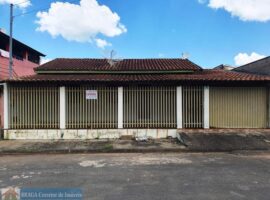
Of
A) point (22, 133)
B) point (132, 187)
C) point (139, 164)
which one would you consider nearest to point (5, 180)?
point (132, 187)

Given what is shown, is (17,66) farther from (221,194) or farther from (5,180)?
(221,194)

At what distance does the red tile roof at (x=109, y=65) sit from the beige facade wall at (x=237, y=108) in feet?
8.28

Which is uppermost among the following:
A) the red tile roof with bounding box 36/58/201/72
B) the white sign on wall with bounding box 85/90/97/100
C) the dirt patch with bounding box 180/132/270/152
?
the red tile roof with bounding box 36/58/201/72

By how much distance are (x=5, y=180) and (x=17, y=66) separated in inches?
590

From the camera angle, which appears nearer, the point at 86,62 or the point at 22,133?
the point at 22,133

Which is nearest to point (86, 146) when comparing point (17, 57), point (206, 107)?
point (206, 107)

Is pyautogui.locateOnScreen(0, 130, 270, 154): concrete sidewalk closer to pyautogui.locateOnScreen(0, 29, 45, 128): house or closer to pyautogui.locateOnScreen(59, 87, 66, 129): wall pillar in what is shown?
pyautogui.locateOnScreen(59, 87, 66, 129): wall pillar

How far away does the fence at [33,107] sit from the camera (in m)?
11.4

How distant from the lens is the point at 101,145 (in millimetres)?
9820

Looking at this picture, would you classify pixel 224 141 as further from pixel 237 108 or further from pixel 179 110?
pixel 237 108

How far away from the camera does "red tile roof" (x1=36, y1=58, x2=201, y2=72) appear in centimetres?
1390

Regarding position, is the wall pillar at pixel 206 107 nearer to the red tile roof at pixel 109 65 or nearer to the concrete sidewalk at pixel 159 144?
the concrete sidewalk at pixel 159 144

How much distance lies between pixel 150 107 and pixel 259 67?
9.45 m

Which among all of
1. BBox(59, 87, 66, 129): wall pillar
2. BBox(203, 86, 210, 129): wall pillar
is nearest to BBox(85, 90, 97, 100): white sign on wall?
BBox(59, 87, 66, 129): wall pillar
